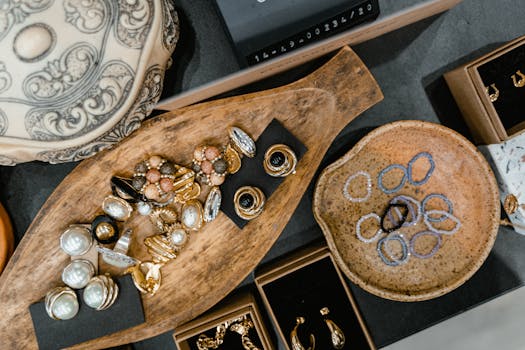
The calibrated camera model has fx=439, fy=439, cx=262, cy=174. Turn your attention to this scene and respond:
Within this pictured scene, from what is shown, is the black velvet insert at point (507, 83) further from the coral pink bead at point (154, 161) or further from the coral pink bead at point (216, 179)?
the coral pink bead at point (154, 161)

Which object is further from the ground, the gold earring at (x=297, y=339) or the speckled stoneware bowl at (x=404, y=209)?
the speckled stoneware bowl at (x=404, y=209)

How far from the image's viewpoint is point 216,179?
1134 mm

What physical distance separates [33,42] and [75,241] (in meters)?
0.49

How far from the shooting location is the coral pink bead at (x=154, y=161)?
3.71 feet

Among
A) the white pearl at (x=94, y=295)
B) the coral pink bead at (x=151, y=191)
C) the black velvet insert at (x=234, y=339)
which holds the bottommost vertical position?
the black velvet insert at (x=234, y=339)

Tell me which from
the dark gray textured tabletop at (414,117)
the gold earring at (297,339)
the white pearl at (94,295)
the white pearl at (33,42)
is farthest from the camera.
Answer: the dark gray textured tabletop at (414,117)

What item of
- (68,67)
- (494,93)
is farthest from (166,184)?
(494,93)

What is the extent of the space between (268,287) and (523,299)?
2.32 feet

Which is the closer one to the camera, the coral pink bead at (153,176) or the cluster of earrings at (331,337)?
the coral pink bead at (153,176)

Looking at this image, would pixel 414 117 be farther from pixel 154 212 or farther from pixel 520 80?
pixel 154 212

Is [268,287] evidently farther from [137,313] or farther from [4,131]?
[4,131]

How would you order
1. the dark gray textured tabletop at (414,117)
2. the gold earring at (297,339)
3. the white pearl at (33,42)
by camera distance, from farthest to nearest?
the dark gray textured tabletop at (414,117) < the gold earring at (297,339) < the white pearl at (33,42)

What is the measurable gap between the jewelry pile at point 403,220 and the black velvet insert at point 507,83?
286 millimetres

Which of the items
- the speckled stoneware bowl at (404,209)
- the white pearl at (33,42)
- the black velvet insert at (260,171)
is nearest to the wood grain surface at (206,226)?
the black velvet insert at (260,171)
